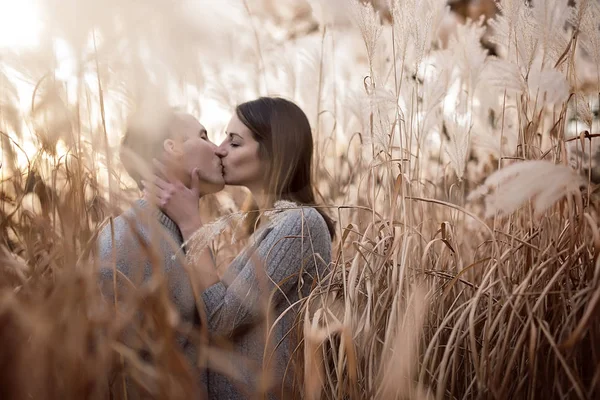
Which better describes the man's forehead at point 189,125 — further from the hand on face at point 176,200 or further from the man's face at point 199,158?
the hand on face at point 176,200

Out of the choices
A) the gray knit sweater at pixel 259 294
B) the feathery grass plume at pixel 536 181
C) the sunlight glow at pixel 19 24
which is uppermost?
the sunlight glow at pixel 19 24

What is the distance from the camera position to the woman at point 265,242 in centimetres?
146

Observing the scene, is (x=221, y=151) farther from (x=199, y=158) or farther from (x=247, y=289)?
(x=247, y=289)

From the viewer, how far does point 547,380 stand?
982mm

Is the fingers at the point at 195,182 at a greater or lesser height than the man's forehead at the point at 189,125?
lesser

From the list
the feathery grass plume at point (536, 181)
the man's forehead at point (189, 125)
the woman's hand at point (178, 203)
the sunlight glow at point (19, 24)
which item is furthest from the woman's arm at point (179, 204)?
the feathery grass plume at point (536, 181)

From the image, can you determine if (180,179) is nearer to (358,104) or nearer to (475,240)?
(358,104)

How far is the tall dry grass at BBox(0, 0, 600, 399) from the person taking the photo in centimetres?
77

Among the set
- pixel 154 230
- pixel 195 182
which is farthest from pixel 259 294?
pixel 154 230

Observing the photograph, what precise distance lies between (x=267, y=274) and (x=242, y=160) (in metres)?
0.68

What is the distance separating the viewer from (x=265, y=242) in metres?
1.70

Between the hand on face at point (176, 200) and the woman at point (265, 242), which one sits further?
the hand on face at point (176, 200)

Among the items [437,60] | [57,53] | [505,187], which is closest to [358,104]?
[437,60]

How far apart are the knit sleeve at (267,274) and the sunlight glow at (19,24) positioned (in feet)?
2.44
